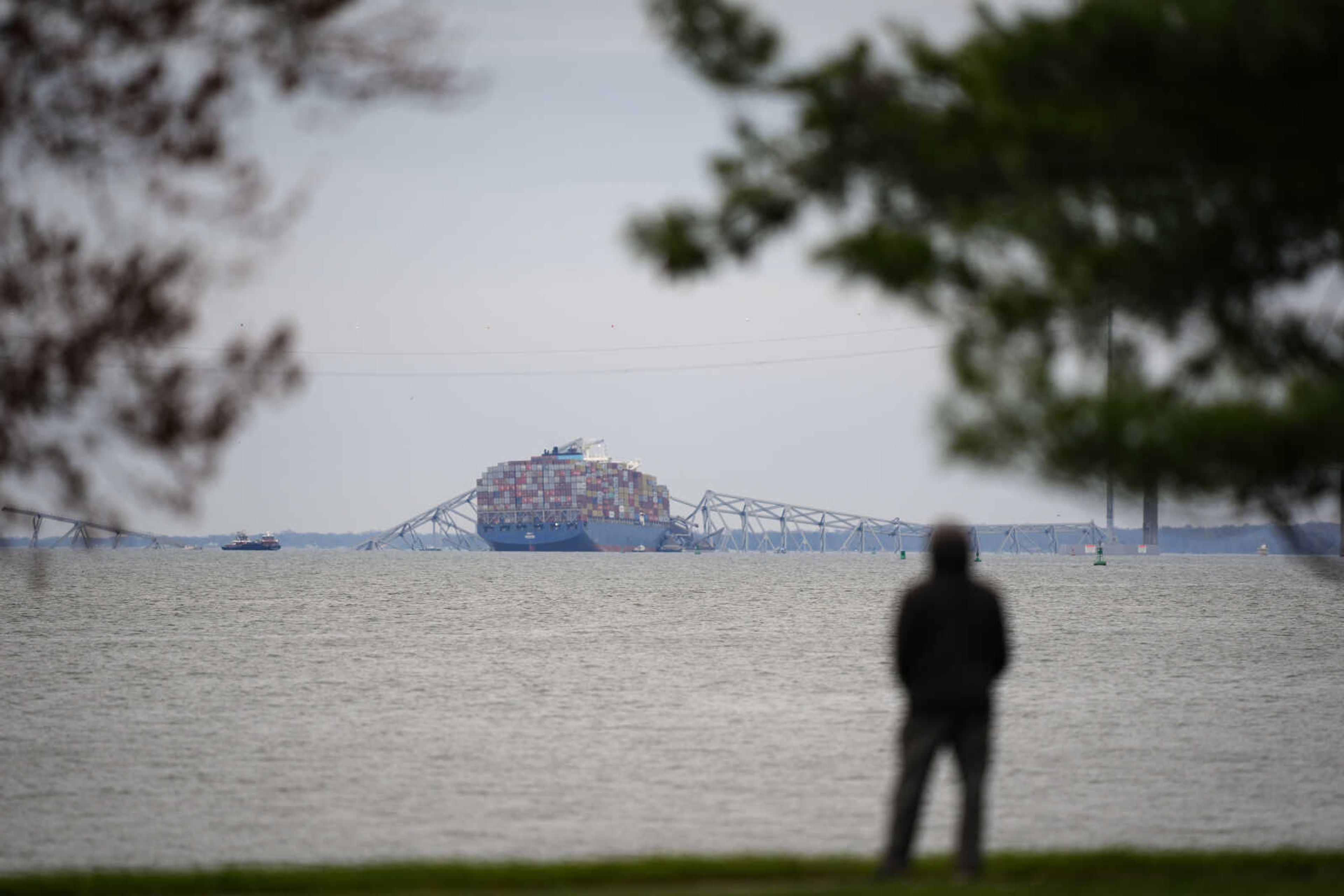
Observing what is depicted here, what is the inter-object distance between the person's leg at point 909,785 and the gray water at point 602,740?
12.8 feet

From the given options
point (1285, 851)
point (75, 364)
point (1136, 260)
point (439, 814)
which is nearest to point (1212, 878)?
point (1285, 851)

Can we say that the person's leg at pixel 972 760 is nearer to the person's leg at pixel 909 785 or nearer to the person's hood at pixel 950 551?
the person's leg at pixel 909 785

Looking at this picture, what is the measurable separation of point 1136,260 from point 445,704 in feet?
69.1

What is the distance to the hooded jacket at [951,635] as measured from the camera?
24.9 ft

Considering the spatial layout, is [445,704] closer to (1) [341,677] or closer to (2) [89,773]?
(1) [341,677]

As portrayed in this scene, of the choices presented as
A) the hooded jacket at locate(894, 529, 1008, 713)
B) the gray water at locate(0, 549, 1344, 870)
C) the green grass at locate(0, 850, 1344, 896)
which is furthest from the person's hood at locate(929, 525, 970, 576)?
the gray water at locate(0, 549, 1344, 870)

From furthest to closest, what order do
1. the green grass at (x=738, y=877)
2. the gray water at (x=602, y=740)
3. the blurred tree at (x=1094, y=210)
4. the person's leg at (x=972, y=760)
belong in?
the gray water at (x=602, y=740) < the green grass at (x=738, y=877) < the person's leg at (x=972, y=760) < the blurred tree at (x=1094, y=210)

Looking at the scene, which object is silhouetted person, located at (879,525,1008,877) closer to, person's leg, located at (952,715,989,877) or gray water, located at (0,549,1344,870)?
person's leg, located at (952,715,989,877)

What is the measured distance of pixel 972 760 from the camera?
7.80 metres

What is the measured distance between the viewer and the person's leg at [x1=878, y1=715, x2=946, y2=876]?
7.79 m

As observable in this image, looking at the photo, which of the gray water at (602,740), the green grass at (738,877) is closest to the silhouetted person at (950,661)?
the green grass at (738,877)

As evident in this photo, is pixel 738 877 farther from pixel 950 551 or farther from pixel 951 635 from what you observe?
pixel 950 551

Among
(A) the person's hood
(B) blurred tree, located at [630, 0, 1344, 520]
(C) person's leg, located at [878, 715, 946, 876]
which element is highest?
(B) blurred tree, located at [630, 0, 1344, 520]

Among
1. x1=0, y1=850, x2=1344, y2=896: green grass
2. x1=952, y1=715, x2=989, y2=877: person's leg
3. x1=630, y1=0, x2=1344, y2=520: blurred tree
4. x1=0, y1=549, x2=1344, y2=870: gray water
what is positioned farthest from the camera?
x1=0, y1=549, x2=1344, y2=870: gray water
